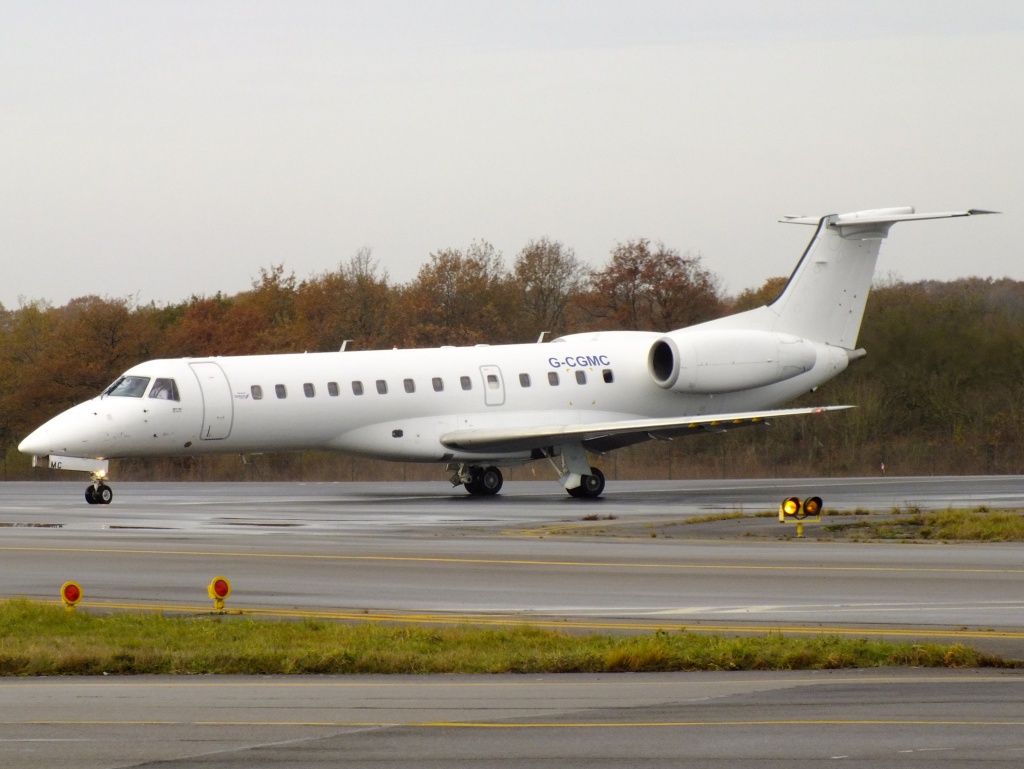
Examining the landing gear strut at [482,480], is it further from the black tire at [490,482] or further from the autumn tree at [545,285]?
the autumn tree at [545,285]

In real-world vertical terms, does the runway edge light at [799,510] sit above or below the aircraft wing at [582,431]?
below

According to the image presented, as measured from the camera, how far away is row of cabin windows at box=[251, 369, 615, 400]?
109 feet

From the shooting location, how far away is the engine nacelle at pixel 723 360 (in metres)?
37.4

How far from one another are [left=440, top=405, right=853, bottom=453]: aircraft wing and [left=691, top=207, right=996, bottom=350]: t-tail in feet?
18.9

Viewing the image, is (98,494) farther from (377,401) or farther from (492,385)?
(492,385)

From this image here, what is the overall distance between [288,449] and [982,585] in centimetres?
1988

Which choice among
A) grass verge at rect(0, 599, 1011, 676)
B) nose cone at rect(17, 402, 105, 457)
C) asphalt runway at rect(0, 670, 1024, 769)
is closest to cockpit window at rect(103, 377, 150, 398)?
nose cone at rect(17, 402, 105, 457)

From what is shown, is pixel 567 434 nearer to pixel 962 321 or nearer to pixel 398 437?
pixel 398 437

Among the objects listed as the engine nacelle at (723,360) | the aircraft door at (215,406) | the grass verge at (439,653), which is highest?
the engine nacelle at (723,360)

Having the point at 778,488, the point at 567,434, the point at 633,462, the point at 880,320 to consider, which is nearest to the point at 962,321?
the point at 880,320

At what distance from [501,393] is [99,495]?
9668 mm

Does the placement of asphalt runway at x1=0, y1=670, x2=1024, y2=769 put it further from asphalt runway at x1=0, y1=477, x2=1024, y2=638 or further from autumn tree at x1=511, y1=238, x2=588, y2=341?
autumn tree at x1=511, y1=238, x2=588, y2=341

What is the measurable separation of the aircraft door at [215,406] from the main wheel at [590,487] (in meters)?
8.12

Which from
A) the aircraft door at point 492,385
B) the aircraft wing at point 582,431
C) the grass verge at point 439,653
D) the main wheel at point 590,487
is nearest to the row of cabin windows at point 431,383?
the aircraft door at point 492,385
